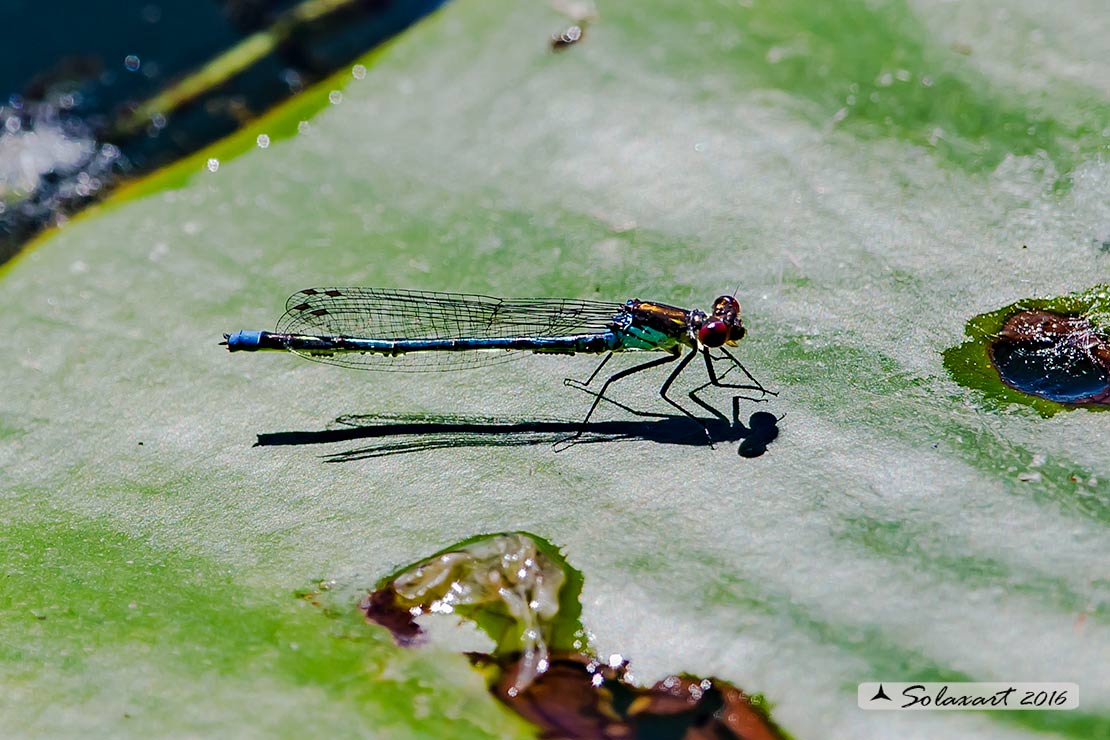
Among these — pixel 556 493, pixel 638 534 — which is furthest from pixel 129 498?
pixel 638 534

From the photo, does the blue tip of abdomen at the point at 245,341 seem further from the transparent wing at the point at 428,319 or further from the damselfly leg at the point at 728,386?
the damselfly leg at the point at 728,386

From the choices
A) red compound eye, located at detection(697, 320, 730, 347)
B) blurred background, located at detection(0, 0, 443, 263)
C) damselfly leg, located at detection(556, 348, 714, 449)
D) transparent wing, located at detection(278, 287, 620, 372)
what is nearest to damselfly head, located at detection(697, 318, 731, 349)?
red compound eye, located at detection(697, 320, 730, 347)

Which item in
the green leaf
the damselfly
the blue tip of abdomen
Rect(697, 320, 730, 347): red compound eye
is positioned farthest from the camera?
A: the blue tip of abdomen

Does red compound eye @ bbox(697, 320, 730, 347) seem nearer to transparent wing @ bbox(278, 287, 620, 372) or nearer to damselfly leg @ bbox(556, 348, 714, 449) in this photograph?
damselfly leg @ bbox(556, 348, 714, 449)

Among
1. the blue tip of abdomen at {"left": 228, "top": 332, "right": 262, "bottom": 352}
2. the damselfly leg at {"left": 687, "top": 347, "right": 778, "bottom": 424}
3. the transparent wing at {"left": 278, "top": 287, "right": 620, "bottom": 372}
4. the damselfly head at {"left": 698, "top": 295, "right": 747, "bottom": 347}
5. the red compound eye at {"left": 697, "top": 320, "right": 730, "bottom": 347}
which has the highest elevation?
the damselfly head at {"left": 698, "top": 295, "right": 747, "bottom": 347}

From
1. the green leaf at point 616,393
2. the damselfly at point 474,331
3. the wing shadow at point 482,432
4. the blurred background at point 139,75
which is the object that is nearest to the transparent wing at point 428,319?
the damselfly at point 474,331

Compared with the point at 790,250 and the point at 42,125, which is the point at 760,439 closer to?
the point at 790,250

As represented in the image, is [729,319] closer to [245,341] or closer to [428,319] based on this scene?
[428,319]
